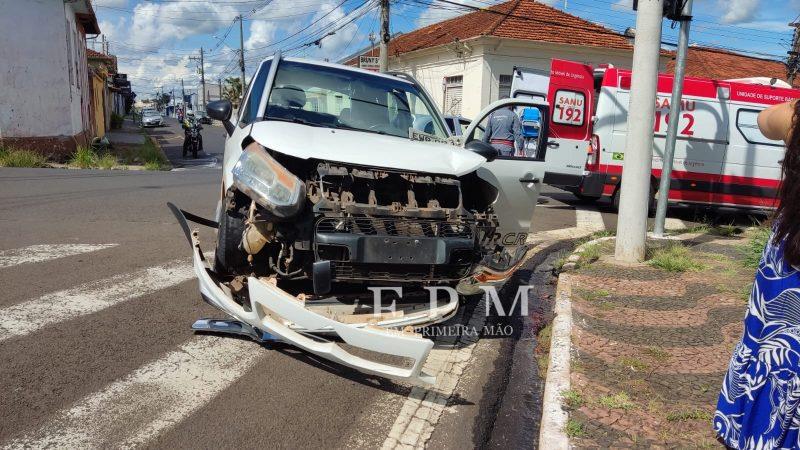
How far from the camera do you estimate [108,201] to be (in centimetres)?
956

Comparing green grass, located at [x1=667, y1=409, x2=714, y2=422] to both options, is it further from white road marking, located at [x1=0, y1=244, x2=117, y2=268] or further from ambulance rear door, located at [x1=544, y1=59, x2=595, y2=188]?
ambulance rear door, located at [x1=544, y1=59, x2=595, y2=188]

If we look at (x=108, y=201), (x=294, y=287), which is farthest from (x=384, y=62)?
(x=294, y=287)

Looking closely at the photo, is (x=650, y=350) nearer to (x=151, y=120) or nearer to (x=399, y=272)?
(x=399, y=272)

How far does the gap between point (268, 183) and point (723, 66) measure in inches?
1239

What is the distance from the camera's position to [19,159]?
14.1 m

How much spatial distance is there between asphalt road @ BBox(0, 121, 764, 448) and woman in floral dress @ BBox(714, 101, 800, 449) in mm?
1187

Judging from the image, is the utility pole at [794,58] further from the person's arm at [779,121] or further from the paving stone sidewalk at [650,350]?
the person's arm at [779,121]

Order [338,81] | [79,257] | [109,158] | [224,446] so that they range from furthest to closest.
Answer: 1. [109,158]
2. [79,257]
3. [338,81]
4. [224,446]

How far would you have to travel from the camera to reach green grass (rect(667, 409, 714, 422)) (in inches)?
128

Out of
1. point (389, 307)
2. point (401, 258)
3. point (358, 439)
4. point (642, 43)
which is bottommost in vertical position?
point (358, 439)

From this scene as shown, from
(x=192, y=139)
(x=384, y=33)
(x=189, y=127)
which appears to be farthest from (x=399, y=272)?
(x=384, y=33)

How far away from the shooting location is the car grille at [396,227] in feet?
11.3

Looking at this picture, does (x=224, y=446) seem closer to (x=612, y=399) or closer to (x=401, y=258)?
(x=401, y=258)

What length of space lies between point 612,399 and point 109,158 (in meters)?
15.5
